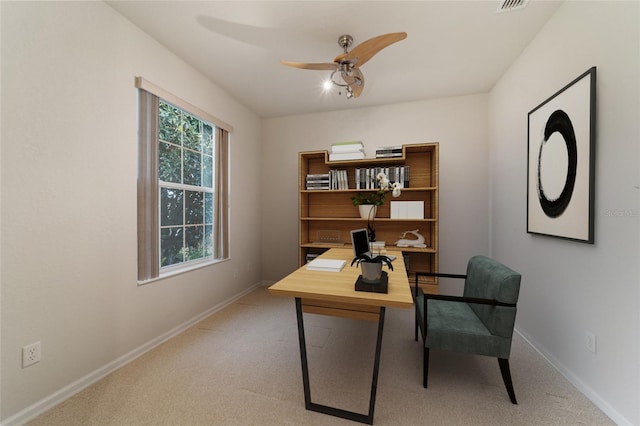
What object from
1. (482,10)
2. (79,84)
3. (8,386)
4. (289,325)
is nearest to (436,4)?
(482,10)

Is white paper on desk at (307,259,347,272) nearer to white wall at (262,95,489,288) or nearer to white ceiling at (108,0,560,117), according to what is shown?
white ceiling at (108,0,560,117)

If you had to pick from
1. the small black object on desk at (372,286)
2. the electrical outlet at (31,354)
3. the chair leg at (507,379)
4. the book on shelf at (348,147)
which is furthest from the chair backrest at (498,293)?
the electrical outlet at (31,354)

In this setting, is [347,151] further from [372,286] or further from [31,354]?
[31,354]

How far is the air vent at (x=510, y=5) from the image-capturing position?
1776 millimetres

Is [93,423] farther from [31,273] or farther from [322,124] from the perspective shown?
[322,124]

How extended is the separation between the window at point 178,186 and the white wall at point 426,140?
992 millimetres

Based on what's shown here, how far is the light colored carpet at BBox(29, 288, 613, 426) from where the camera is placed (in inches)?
57.6

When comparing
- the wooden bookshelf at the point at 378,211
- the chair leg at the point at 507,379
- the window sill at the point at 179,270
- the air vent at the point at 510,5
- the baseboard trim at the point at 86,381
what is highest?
the air vent at the point at 510,5

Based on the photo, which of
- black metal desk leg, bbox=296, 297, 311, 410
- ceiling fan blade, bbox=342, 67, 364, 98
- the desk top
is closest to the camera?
the desk top

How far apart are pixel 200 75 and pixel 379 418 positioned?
340 cm

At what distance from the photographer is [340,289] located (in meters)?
1.37

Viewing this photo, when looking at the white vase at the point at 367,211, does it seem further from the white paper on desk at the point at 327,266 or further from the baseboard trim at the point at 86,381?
the baseboard trim at the point at 86,381

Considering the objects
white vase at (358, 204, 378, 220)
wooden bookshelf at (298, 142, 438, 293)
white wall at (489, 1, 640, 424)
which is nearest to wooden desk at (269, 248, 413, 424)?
white wall at (489, 1, 640, 424)

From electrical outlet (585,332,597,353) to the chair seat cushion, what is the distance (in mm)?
579
